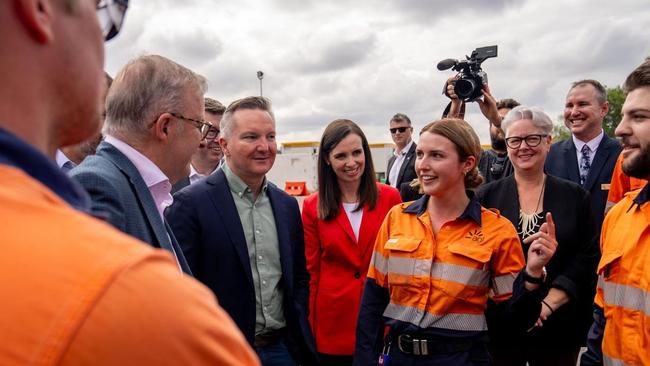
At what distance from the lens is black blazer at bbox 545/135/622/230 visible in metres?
4.30

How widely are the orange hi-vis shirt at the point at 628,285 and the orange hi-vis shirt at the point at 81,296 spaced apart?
2.21m

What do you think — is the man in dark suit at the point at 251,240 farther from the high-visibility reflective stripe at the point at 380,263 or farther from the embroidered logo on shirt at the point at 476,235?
the embroidered logo on shirt at the point at 476,235

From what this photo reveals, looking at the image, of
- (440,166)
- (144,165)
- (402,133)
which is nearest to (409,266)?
(440,166)

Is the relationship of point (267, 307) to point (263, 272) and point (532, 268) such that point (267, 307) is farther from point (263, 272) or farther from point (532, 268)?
point (532, 268)

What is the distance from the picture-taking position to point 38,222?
0.59 metres

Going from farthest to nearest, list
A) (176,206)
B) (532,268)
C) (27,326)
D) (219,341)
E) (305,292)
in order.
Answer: (305,292)
(176,206)
(532,268)
(219,341)
(27,326)

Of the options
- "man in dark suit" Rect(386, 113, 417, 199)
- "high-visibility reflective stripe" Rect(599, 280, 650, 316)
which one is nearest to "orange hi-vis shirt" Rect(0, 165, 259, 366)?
"high-visibility reflective stripe" Rect(599, 280, 650, 316)

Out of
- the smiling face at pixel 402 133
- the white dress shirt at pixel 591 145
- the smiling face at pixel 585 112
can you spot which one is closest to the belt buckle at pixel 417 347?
the white dress shirt at pixel 591 145

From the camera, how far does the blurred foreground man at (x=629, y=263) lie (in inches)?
89.4

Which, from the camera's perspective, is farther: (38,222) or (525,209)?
(525,209)

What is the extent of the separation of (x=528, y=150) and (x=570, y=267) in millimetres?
836

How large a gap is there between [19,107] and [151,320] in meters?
0.33

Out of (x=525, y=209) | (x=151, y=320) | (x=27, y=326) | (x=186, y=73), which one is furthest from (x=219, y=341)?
(x=525, y=209)

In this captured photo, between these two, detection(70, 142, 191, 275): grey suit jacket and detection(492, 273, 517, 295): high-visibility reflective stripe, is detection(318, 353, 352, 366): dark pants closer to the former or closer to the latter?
detection(492, 273, 517, 295): high-visibility reflective stripe
